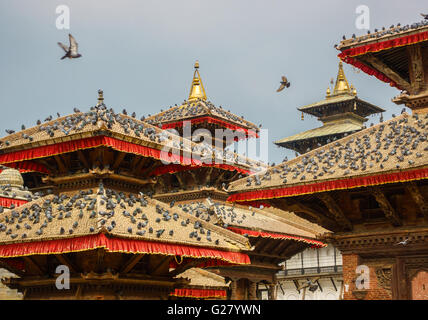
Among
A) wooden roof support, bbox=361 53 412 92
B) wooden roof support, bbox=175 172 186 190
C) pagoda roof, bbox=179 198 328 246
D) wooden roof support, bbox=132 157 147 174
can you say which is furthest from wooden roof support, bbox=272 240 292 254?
wooden roof support, bbox=132 157 147 174

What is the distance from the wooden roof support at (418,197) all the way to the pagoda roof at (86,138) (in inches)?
219

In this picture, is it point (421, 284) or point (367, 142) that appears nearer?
point (421, 284)

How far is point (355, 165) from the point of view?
1597cm

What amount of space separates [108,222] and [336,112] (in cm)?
4265

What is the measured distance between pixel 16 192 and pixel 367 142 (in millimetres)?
14713

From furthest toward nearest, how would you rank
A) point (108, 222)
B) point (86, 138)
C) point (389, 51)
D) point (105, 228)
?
point (389, 51)
point (86, 138)
point (108, 222)
point (105, 228)

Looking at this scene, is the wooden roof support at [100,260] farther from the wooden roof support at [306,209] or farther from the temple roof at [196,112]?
the temple roof at [196,112]

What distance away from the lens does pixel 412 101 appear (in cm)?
1808

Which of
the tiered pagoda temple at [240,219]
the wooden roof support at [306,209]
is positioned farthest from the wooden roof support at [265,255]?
the wooden roof support at [306,209]

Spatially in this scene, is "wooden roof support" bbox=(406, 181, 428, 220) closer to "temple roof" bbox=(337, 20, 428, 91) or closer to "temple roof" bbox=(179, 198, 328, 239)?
"temple roof" bbox=(337, 20, 428, 91)

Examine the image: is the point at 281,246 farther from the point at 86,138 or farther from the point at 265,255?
the point at 86,138

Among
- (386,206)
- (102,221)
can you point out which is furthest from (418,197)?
(102,221)
